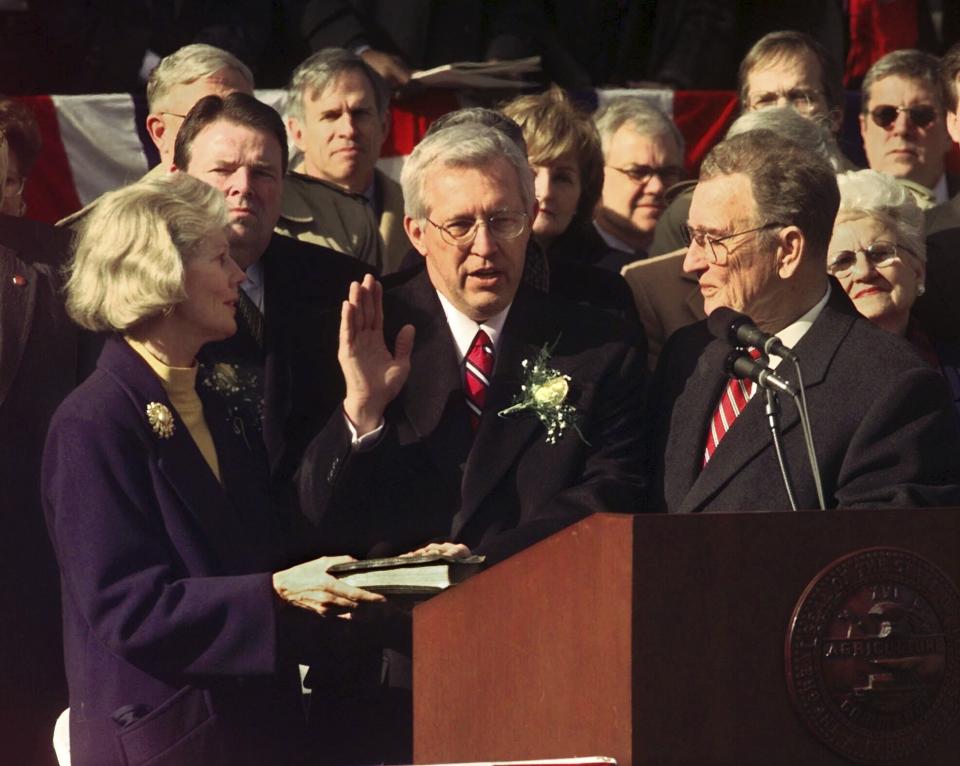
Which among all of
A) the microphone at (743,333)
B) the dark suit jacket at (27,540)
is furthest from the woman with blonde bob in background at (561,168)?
the microphone at (743,333)

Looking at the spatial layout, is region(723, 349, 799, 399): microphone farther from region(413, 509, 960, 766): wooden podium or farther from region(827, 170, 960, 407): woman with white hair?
region(827, 170, 960, 407): woman with white hair

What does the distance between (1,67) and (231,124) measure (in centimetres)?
251

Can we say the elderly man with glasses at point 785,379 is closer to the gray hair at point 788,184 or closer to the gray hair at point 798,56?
the gray hair at point 788,184

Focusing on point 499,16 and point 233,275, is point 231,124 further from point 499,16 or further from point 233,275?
point 499,16

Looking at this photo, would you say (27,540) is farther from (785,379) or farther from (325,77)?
(325,77)

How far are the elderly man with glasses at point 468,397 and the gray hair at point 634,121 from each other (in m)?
2.03

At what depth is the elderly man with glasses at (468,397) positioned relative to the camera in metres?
4.12

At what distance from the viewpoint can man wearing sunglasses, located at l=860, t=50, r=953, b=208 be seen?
6297 mm

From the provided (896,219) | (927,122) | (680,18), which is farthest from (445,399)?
(680,18)

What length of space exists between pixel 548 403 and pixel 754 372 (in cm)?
90

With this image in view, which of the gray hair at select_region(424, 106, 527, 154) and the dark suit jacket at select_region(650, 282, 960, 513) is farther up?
the gray hair at select_region(424, 106, 527, 154)

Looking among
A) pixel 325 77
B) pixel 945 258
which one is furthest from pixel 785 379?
pixel 325 77

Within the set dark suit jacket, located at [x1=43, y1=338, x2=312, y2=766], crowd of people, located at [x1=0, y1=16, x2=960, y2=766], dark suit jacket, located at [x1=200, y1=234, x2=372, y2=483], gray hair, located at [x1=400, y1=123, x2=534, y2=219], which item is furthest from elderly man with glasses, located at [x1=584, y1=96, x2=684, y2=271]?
dark suit jacket, located at [x1=43, y1=338, x2=312, y2=766]

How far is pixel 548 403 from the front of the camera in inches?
166
